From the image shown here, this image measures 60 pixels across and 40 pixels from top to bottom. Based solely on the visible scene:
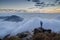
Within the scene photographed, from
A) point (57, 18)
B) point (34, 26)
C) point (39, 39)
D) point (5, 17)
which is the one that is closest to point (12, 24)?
point (5, 17)

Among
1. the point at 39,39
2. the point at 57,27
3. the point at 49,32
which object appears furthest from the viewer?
the point at 57,27

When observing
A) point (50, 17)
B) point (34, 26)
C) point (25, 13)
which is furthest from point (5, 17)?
point (50, 17)

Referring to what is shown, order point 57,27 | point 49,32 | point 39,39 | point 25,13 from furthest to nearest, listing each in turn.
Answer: point 25,13 < point 57,27 < point 49,32 < point 39,39

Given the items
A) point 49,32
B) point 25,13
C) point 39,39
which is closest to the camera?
point 39,39

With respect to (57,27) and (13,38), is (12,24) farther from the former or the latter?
(57,27)

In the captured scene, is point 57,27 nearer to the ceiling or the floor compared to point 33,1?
nearer to the floor

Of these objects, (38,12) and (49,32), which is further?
(38,12)

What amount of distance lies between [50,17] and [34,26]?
1.07 feet

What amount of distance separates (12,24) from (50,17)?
657 millimetres

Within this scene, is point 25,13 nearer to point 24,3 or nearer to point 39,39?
point 24,3

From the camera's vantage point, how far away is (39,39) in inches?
84.4

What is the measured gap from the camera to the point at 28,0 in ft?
8.47

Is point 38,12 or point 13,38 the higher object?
point 38,12

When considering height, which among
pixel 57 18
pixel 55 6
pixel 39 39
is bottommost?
pixel 39 39
